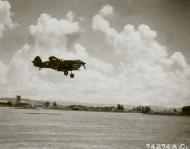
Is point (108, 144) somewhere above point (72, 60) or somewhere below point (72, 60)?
below

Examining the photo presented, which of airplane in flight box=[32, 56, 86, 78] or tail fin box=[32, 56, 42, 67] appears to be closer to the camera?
airplane in flight box=[32, 56, 86, 78]

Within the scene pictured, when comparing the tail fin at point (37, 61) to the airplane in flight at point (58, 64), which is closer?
the airplane in flight at point (58, 64)

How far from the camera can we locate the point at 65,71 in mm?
18109

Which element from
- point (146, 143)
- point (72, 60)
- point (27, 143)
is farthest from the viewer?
point (146, 143)

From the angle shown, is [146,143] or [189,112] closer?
[146,143]

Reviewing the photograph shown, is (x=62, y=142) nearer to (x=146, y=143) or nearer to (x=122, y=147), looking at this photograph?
(x=122, y=147)

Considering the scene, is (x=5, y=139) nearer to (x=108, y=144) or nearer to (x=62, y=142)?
(x=62, y=142)

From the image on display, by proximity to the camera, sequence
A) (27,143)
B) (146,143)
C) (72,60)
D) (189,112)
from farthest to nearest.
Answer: (189,112)
(146,143)
(27,143)
(72,60)

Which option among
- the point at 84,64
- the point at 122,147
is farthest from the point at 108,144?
the point at 84,64

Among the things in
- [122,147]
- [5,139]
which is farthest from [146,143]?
[5,139]

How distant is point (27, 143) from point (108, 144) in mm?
15198

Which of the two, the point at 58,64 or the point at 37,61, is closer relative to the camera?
the point at 58,64

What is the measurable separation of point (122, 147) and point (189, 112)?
14966cm

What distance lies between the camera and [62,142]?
63.8 m
